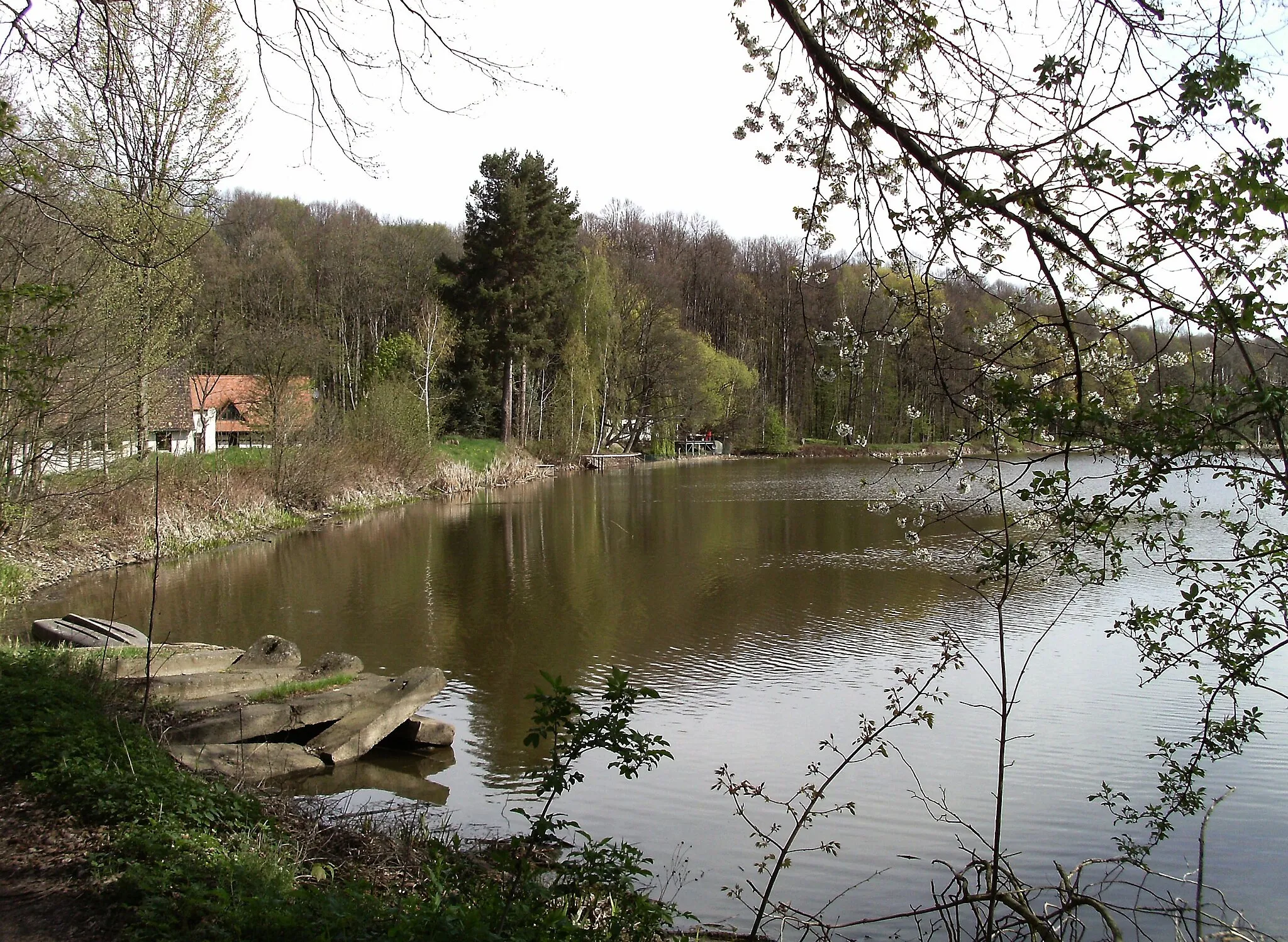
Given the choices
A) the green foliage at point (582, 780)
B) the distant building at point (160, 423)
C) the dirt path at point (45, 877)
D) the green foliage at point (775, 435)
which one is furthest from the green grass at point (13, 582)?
the green foliage at point (775, 435)

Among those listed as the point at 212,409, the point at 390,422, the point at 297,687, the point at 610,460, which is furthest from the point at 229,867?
the point at 610,460

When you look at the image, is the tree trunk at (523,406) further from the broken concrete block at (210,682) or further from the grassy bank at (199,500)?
the broken concrete block at (210,682)

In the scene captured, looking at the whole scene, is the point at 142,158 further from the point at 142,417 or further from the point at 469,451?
the point at 469,451

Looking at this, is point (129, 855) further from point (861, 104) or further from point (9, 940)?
point (861, 104)

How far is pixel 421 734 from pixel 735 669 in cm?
348

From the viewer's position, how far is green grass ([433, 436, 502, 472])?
108ft

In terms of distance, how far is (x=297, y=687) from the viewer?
7660 mm

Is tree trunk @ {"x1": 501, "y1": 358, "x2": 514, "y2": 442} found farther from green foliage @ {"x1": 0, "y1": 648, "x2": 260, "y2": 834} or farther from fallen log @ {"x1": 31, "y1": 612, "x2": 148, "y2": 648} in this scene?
green foliage @ {"x1": 0, "y1": 648, "x2": 260, "y2": 834}

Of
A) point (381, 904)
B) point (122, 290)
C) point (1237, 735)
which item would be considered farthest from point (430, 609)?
point (1237, 735)

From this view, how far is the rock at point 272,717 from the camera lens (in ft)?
21.6

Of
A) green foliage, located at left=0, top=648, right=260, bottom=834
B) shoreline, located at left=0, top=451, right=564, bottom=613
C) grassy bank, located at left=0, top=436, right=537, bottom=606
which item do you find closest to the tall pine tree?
grassy bank, located at left=0, top=436, right=537, bottom=606

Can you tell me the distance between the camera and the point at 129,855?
384 centimetres

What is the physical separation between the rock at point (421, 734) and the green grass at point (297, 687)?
70 centimetres

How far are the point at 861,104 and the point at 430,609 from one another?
33.8ft
